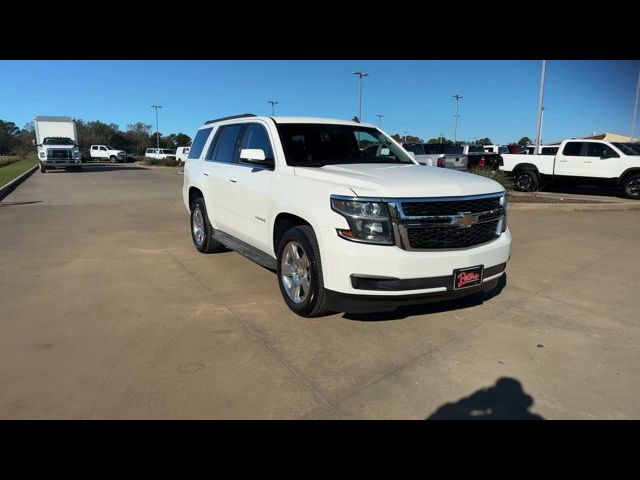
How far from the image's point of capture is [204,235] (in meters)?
6.53

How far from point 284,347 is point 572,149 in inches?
584

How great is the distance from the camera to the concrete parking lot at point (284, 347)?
9.45 feet

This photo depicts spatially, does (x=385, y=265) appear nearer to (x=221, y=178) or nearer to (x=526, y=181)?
(x=221, y=178)

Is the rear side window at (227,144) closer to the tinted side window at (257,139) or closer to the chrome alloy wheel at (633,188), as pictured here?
the tinted side window at (257,139)

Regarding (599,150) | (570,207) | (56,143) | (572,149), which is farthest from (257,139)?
(56,143)

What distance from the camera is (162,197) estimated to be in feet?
48.2

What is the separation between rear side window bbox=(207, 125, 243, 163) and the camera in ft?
18.6

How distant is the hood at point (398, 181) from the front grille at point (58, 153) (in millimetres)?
30420

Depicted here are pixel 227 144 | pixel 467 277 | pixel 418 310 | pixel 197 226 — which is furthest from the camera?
pixel 197 226

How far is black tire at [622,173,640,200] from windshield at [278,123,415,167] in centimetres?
1215

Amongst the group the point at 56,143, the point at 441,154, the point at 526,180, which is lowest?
the point at 526,180
